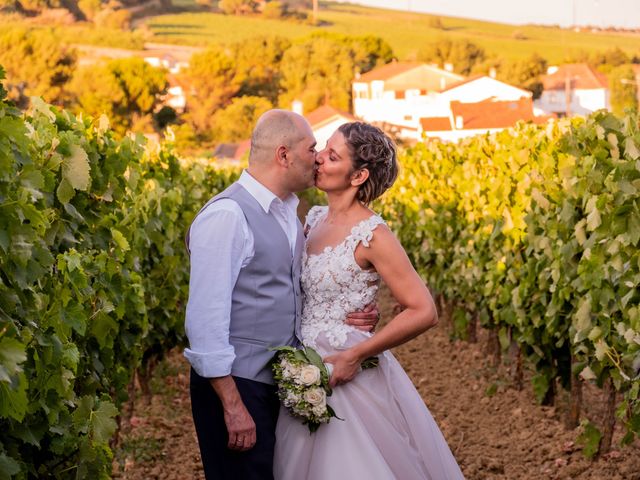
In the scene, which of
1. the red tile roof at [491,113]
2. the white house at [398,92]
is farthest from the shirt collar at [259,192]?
the white house at [398,92]

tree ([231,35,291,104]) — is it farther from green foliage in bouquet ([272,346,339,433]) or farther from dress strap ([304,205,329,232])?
green foliage in bouquet ([272,346,339,433])

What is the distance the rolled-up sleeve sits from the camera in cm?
370

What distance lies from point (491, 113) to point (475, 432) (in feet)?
202

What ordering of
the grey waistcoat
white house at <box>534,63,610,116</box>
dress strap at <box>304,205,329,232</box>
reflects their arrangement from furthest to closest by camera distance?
white house at <box>534,63,610,116</box>
dress strap at <box>304,205,329,232</box>
the grey waistcoat

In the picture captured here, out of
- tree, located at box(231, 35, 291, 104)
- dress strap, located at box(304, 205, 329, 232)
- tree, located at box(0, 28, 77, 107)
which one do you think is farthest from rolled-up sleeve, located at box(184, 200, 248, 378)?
tree, located at box(231, 35, 291, 104)

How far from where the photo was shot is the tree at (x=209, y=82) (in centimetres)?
8606

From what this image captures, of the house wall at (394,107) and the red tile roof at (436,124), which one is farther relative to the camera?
the house wall at (394,107)

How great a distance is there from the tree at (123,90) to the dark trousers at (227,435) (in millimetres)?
70166

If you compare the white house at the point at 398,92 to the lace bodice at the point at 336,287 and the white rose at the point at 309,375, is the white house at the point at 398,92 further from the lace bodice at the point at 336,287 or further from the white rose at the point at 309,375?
the white rose at the point at 309,375

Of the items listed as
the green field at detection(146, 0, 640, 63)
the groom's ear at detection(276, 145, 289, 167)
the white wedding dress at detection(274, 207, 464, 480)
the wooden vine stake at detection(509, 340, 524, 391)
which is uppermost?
the groom's ear at detection(276, 145, 289, 167)

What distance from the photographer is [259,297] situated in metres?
3.86

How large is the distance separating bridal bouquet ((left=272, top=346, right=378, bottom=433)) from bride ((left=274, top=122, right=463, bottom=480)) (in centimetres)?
13

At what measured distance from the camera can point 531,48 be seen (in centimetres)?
11819

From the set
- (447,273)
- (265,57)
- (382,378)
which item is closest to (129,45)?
(265,57)
